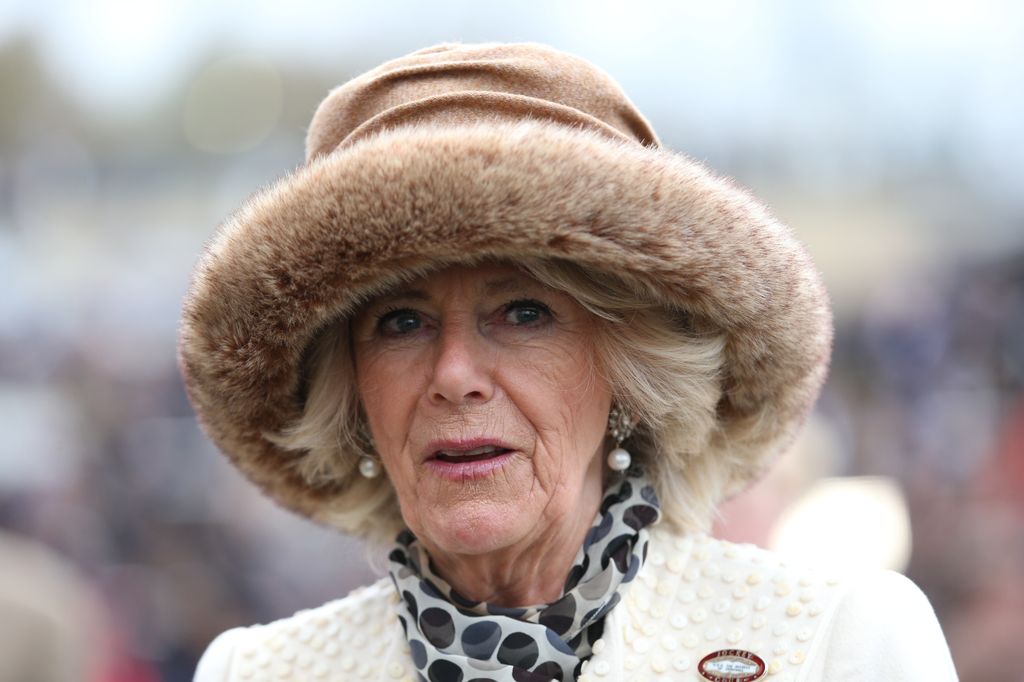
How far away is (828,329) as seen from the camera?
3023mm

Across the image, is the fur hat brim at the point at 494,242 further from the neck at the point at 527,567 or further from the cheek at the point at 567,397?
the neck at the point at 527,567

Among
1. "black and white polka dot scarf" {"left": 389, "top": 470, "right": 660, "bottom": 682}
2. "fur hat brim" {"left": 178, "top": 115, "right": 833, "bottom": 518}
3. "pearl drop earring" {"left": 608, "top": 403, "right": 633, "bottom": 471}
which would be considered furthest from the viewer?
"pearl drop earring" {"left": 608, "top": 403, "right": 633, "bottom": 471}

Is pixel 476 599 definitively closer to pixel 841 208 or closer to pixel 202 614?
pixel 202 614

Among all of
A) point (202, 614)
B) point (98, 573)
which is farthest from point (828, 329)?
point (98, 573)

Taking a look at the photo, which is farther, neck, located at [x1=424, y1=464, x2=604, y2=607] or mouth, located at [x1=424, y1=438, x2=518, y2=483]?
neck, located at [x1=424, y1=464, x2=604, y2=607]

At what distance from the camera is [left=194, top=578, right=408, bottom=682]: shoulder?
307cm

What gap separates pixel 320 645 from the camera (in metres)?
3.15

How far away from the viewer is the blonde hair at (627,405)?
9.32 ft

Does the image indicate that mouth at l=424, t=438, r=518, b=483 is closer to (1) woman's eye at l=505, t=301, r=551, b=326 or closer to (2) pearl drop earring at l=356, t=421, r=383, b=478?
(1) woman's eye at l=505, t=301, r=551, b=326

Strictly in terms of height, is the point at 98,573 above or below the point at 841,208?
below

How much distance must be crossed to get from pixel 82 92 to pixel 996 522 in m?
24.9

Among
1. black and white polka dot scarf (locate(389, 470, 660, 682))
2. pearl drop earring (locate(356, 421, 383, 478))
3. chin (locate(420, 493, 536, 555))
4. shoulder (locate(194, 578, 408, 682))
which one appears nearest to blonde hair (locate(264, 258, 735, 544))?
pearl drop earring (locate(356, 421, 383, 478))

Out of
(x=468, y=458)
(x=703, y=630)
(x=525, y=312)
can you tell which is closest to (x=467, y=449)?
(x=468, y=458)

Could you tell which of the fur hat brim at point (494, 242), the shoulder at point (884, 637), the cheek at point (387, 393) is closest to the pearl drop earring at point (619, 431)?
the fur hat brim at point (494, 242)
